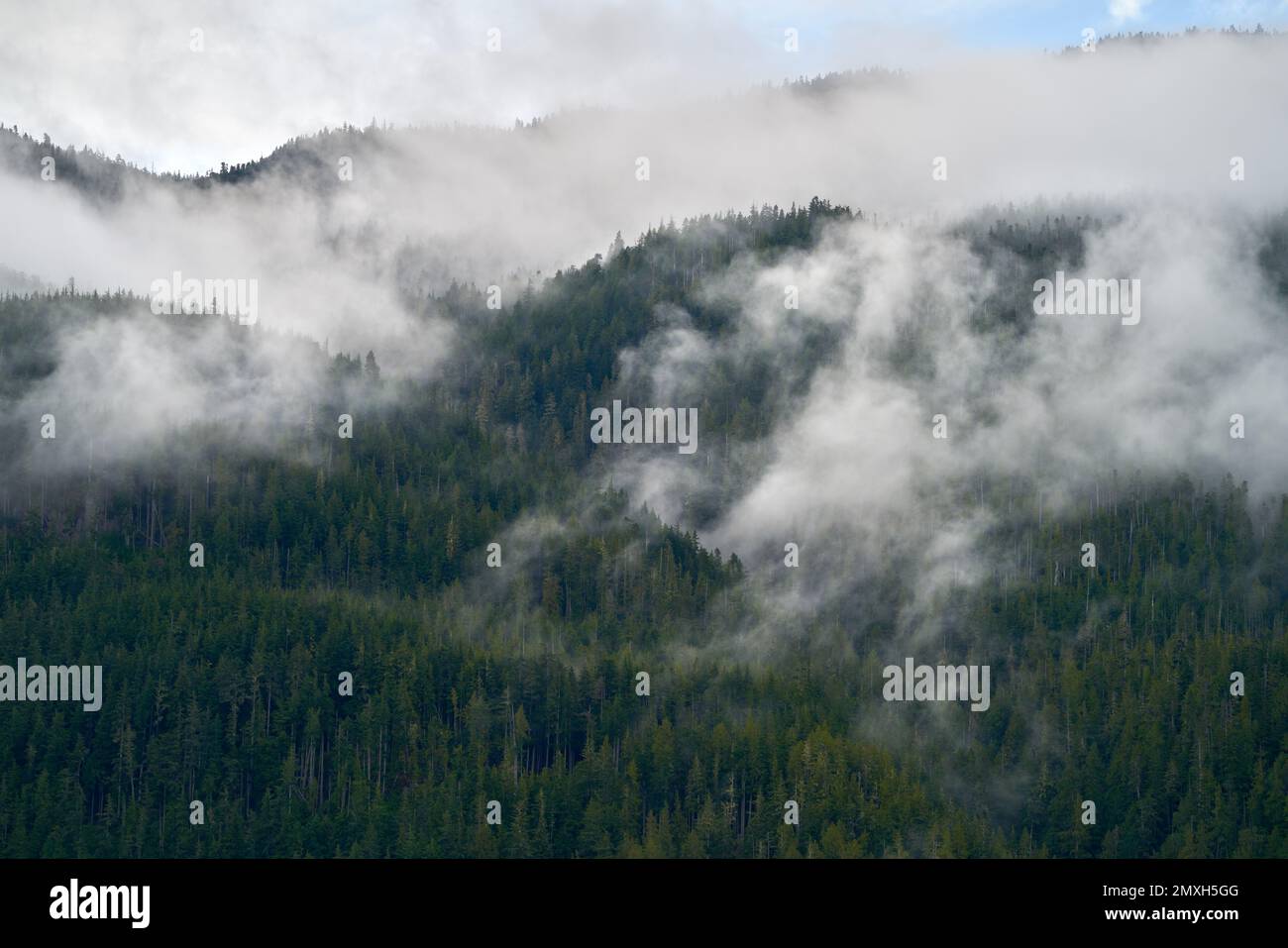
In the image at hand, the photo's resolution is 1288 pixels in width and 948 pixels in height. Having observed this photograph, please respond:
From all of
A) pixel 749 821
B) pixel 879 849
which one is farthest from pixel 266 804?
pixel 879 849
